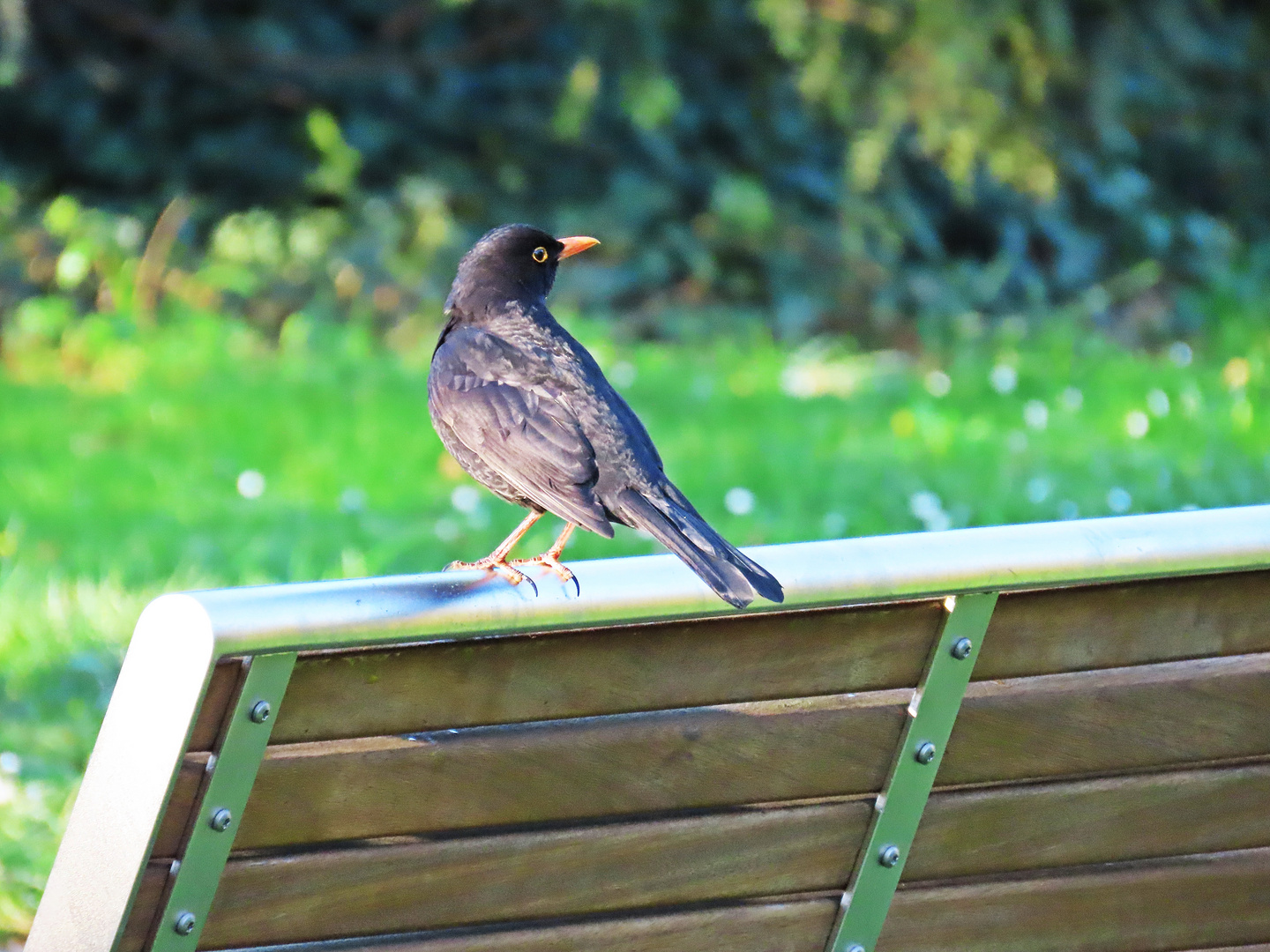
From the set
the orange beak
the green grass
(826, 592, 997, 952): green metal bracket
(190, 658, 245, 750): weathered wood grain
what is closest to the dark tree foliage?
the green grass

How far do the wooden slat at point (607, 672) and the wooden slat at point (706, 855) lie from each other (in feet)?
0.39

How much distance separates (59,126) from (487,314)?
6.77 metres

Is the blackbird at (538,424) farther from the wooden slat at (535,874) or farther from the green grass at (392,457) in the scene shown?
the green grass at (392,457)

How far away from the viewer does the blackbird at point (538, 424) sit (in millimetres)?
2361

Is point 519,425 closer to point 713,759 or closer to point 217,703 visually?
point 713,759

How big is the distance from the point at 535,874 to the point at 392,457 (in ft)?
15.3

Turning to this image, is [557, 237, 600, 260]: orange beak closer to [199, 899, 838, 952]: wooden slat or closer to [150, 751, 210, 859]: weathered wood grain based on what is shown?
[199, 899, 838, 952]: wooden slat

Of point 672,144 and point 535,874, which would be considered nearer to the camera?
point 535,874

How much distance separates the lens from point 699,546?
1.74 metres

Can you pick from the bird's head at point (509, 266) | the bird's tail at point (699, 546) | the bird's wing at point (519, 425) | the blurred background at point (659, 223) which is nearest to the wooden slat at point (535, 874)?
the bird's tail at point (699, 546)

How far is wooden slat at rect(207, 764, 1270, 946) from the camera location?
4.66 ft

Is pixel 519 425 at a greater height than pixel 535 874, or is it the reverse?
pixel 535 874

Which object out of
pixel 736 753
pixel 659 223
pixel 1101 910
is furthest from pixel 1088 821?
pixel 659 223

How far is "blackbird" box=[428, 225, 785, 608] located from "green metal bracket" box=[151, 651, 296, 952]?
850 mm
